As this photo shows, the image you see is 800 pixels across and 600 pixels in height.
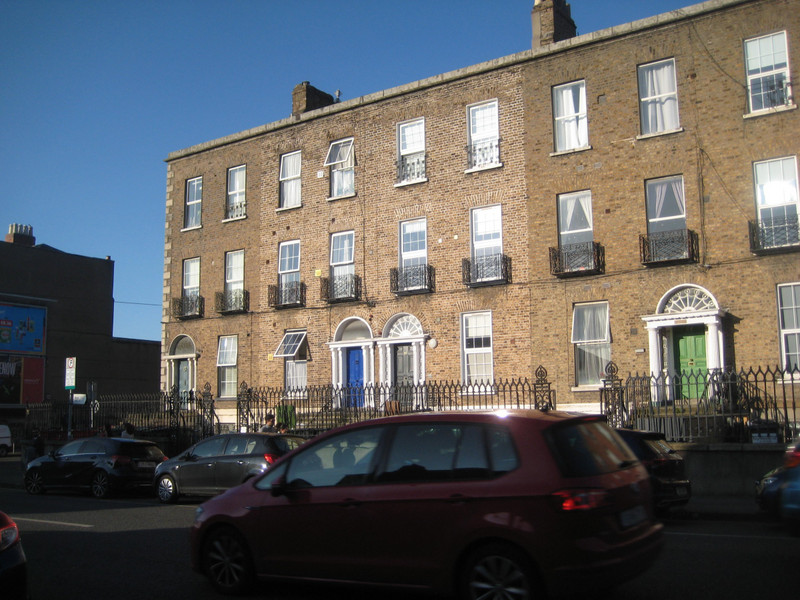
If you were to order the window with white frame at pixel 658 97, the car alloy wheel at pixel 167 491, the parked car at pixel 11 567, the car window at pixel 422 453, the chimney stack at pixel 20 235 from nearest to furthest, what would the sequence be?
the parked car at pixel 11 567
the car window at pixel 422 453
the car alloy wheel at pixel 167 491
the window with white frame at pixel 658 97
the chimney stack at pixel 20 235

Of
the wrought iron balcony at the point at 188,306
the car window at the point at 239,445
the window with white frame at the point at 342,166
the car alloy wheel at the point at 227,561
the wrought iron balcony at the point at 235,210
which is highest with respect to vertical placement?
the window with white frame at the point at 342,166

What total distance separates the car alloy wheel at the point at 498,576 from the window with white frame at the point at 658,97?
1778 centimetres

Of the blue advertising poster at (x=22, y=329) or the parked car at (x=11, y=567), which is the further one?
the blue advertising poster at (x=22, y=329)

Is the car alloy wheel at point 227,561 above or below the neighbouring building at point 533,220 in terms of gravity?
below

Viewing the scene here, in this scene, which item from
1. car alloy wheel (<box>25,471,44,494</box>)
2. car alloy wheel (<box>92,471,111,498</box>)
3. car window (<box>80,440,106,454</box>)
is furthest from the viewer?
car alloy wheel (<box>25,471,44,494</box>)

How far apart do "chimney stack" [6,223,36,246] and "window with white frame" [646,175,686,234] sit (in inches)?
1800

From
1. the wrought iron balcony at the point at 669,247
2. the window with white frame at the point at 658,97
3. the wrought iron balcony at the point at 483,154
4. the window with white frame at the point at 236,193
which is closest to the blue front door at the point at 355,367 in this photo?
the wrought iron balcony at the point at 483,154

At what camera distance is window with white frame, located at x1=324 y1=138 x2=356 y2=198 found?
88.6ft

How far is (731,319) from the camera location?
1988 centimetres

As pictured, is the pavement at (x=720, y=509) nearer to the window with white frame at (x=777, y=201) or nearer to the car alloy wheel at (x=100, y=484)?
the window with white frame at (x=777, y=201)

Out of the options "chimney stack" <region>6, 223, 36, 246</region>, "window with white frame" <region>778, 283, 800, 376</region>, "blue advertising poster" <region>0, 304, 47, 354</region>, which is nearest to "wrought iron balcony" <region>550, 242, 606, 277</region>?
"window with white frame" <region>778, 283, 800, 376</region>

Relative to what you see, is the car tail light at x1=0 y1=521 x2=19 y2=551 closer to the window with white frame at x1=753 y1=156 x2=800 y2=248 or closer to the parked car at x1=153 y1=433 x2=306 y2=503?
the parked car at x1=153 y1=433 x2=306 y2=503

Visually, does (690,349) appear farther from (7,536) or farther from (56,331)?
(56,331)

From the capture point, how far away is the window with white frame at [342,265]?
2650cm
